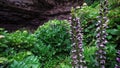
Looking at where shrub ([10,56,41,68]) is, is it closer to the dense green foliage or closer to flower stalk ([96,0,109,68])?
the dense green foliage

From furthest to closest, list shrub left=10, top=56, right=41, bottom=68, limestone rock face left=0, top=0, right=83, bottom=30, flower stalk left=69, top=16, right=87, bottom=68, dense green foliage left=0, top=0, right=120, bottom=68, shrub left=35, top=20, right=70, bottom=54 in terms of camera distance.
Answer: limestone rock face left=0, top=0, right=83, bottom=30, shrub left=35, top=20, right=70, bottom=54, dense green foliage left=0, top=0, right=120, bottom=68, shrub left=10, top=56, right=41, bottom=68, flower stalk left=69, top=16, right=87, bottom=68

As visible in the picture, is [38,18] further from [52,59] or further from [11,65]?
[11,65]

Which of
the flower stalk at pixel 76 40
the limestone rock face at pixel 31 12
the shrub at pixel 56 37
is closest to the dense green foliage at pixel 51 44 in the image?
the shrub at pixel 56 37

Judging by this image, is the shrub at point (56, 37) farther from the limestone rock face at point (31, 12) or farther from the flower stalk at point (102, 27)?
the flower stalk at point (102, 27)

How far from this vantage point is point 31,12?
1170 centimetres

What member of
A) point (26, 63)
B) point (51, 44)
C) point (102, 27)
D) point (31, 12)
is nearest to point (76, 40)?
point (102, 27)

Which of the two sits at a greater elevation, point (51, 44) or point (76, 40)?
point (76, 40)

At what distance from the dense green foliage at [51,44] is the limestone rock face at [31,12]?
9.63 feet

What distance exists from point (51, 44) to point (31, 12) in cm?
390

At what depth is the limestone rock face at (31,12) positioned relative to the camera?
1126 centimetres

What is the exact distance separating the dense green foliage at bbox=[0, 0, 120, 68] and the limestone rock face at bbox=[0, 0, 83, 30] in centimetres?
294

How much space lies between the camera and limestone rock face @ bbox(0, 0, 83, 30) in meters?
11.3

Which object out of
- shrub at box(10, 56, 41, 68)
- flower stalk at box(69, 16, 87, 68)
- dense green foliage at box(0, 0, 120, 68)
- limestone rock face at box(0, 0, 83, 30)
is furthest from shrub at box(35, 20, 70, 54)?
flower stalk at box(69, 16, 87, 68)

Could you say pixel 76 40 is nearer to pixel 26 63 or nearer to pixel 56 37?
pixel 26 63
